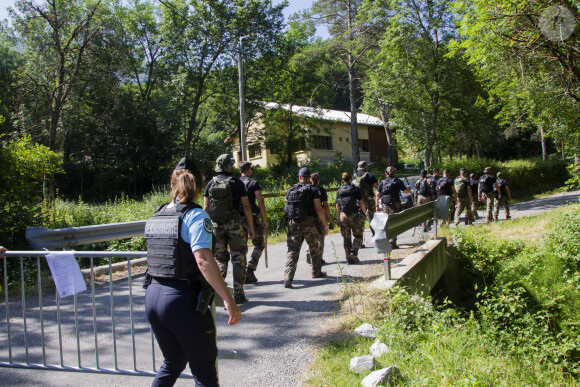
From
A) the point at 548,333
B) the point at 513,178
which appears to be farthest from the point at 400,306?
the point at 513,178

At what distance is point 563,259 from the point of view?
9031 mm

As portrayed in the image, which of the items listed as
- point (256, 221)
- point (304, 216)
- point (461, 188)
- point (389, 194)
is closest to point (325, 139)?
point (461, 188)

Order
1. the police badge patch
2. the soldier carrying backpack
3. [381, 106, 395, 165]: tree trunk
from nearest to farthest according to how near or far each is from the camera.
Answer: the police badge patch
the soldier carrying backpack
[381, 106, 395, 165]: tree trunk

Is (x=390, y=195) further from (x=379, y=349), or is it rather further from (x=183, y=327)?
(x=183, y=327)

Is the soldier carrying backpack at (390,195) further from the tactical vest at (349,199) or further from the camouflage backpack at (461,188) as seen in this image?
the camouflage backpack at (461,188)

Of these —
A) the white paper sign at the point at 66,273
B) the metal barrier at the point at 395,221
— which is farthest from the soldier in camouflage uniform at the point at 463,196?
the white paper sign at the point at 66,273

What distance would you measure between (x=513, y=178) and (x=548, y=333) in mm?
23009

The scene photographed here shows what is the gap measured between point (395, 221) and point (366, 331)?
2162mm

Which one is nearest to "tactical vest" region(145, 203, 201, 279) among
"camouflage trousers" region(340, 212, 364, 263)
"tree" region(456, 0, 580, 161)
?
"camouflage trousers" region(340, 212, 364, 263)

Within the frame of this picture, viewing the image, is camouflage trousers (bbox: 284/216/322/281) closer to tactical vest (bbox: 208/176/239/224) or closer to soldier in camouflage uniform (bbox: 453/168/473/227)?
tactical vest (bbox: 208/176/239/224)

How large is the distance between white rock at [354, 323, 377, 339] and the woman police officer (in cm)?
204

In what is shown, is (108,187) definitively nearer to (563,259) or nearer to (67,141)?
(67,141)

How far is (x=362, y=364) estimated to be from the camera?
374 centimetres

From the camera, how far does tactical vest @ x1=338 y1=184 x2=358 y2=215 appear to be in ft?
28.8
